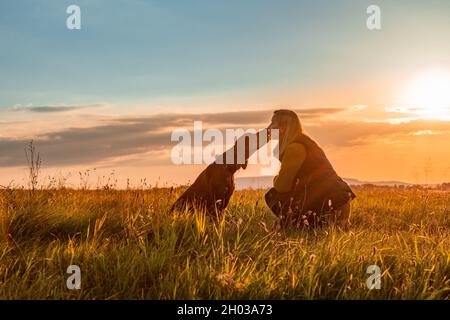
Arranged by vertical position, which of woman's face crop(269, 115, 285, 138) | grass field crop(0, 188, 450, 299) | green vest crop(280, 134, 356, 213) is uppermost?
woman's face crop(269, 115, 285, 138)

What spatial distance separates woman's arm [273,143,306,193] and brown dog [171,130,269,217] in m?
0.57

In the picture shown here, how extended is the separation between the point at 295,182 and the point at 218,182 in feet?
4.16

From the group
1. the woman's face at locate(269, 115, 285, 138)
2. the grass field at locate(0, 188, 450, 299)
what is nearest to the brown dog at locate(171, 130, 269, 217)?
the woman's face at locate(269, 115, 285, 138)

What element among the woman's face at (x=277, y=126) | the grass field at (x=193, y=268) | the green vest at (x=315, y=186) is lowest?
the grass field at (x=193, y=268)

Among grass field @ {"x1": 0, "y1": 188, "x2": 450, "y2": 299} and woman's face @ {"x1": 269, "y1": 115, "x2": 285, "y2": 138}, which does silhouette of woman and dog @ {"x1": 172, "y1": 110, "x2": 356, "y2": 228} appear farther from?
grass field @ {"x1": 0, "y1": 188, "x2": 450, "y2": 299}

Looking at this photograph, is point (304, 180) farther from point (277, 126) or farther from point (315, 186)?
point (277, 126)

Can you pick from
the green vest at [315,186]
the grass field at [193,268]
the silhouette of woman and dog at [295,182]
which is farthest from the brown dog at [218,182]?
the grass field at [193,268]

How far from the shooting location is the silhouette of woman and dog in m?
8.12

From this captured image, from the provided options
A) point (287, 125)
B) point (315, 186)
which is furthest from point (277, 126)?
point (315, 186)

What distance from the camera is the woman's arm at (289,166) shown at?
803 centimetres

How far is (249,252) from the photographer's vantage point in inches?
233

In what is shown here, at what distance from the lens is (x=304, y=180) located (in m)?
8.21

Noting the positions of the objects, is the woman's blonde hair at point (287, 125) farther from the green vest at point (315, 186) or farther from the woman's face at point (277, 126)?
the green vest at point (315, 186)
